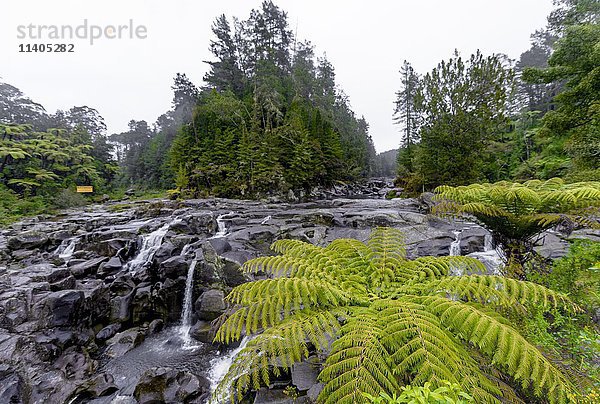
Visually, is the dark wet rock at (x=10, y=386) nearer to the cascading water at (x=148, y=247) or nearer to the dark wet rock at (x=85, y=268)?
the dark wet rock at (x=85, y=268)

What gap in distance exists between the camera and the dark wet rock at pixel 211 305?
6.02m

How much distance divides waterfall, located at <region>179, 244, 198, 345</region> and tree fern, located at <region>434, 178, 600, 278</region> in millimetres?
5822

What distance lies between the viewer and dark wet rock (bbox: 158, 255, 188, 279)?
718cm

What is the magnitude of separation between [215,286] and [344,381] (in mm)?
5635

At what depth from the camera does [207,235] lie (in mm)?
9898

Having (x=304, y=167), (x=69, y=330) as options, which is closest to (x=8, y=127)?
(x=304, y=167)

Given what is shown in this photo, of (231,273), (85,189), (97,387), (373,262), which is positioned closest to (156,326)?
(97,387)

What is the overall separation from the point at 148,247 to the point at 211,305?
4.37m

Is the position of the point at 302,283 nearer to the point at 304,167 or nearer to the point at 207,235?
the point at 207,235

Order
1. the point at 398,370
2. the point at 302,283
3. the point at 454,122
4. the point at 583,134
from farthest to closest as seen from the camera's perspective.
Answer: the point at 454,122 < the point at 583,134 < the point at 302,283 < the point at 398,370

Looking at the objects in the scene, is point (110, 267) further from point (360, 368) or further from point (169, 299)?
point (360, 368)

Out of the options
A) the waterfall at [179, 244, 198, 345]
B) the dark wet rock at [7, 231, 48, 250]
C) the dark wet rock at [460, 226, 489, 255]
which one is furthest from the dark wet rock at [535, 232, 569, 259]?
the dark wet rock at [7, 231, 48, 250]

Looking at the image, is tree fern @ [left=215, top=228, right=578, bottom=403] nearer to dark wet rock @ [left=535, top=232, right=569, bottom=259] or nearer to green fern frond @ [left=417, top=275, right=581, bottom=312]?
green fern frond @ [left=417, top=275, right=581, bottom=312]

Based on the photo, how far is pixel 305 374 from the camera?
9.63ft
